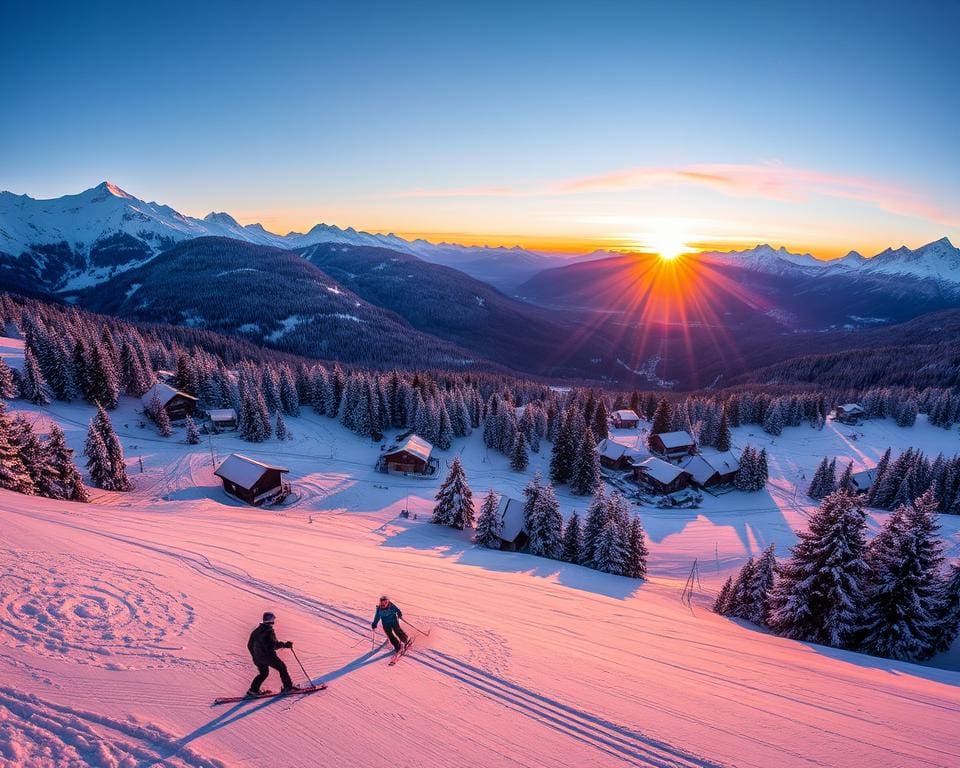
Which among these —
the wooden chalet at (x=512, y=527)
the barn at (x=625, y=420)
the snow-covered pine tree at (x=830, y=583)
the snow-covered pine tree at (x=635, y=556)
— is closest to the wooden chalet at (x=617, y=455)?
the barn at (x=625, y=420)

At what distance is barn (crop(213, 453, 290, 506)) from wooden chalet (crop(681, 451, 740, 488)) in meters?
51.3

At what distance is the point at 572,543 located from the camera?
34000 mm

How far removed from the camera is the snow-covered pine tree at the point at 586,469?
176 ft

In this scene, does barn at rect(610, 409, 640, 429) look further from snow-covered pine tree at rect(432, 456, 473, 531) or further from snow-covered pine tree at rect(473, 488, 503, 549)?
snow-covered pine tree at rect(473, 488, 503, 549)

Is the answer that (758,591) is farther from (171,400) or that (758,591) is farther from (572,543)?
(171,400)

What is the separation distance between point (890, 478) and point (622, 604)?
198 ft

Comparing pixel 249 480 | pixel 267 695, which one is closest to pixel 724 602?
pixel 267 695

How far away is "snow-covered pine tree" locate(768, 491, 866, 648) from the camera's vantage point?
20.6m

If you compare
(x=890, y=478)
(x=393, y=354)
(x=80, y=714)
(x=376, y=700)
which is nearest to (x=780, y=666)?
(x=376, y=700)

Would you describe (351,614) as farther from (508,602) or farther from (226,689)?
(508,602)

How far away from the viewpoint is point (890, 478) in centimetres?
5656

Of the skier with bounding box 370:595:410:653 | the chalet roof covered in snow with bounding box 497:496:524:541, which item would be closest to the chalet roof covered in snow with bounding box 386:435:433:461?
the chalet roof covered in snow with bounding box 497:496:524:541

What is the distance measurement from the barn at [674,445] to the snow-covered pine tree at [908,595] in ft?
156

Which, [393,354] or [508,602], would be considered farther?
[393,354]
